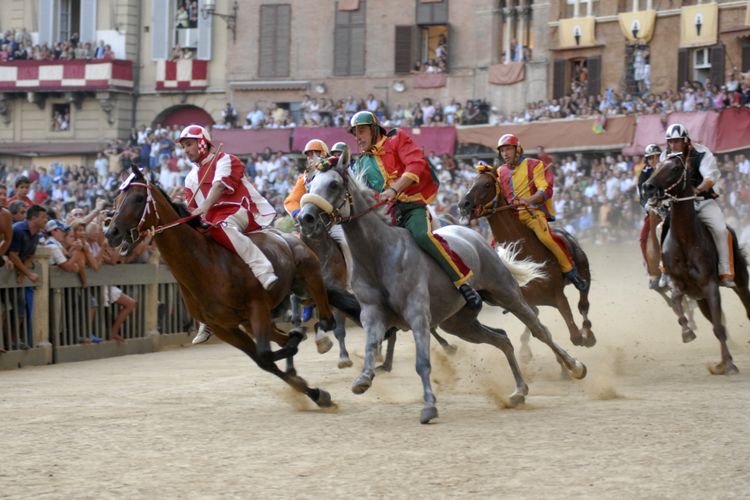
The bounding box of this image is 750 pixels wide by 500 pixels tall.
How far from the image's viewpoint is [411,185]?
10977mm

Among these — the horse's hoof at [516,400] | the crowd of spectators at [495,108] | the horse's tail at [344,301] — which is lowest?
the horse's hoof at [516,400]

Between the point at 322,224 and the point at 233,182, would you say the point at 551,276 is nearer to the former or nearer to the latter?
the point at 233,182

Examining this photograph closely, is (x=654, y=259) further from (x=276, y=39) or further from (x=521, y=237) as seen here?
(x=276, y=39)

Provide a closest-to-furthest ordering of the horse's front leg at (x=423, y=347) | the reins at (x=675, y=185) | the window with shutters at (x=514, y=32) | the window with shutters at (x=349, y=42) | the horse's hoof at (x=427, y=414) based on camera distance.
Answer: the horse's hoof at (x=427, y=414) < the horse's front leg at (x=423, y=347) < the reins at (x=675, y=185) < the window with shutters at (x=514, y=32) < the window with shutters at (x=349, y=42)

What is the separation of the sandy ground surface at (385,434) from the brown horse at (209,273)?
1.67 feet

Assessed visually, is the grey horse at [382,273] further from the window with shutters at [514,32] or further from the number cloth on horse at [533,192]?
the window with shutters at [514,32]

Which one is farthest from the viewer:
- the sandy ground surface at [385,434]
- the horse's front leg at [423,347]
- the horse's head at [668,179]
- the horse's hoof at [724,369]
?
the horse's head at [668,179]

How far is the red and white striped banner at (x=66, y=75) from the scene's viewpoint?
172ft

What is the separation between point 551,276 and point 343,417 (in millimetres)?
4846

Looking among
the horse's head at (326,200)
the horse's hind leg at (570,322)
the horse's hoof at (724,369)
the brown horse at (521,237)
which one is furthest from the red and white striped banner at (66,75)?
the horse's head at (326,200)

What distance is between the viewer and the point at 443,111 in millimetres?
42500

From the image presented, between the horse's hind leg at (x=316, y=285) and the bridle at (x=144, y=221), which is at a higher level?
the bridle at (x=144, y=221)

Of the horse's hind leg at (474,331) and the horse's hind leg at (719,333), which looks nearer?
the horse's hind leg at (474,331)

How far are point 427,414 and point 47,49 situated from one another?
47.3 meters
